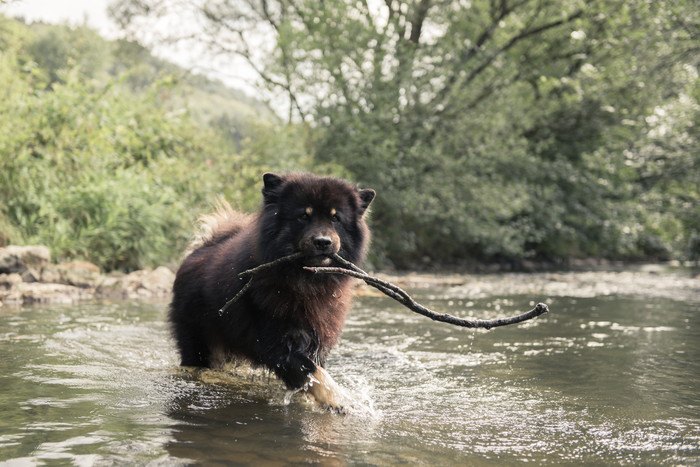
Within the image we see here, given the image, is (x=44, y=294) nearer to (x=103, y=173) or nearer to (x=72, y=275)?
(x=72, y=275)

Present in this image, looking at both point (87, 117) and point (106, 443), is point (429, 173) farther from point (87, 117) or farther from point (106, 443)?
point (106, 443)

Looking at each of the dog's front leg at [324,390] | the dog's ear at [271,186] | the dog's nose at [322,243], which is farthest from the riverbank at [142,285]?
the dog's nose at [322,243]

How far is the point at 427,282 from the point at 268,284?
11051 millimetres

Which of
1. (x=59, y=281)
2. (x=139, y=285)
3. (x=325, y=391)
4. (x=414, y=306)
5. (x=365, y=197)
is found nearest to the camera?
(x=414, y=306)

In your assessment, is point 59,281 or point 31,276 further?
point 59,281

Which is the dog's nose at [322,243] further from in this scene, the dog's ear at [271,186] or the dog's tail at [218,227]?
the dog's tail at [218,227]

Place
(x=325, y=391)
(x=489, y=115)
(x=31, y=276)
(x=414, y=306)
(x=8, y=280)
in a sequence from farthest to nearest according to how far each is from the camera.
Result: 1. (x=489, y=115)
2. (x=31, y=276)
3. (x=8, y=280)
4. (x=325, y=391)
5. (x=414, y=306)

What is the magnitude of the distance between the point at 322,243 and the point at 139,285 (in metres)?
7.35

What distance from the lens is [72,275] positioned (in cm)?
1077

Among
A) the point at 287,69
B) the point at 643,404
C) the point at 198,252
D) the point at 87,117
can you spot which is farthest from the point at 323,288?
the point at 287,69

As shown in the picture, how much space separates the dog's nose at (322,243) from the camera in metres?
4.59

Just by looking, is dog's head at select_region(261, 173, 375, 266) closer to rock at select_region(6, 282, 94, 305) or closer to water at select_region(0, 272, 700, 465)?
water at select_region(0, 272, 700, 465)

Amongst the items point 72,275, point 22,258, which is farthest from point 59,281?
point 22,258

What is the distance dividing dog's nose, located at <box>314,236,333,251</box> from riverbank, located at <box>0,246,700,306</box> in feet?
11.5
